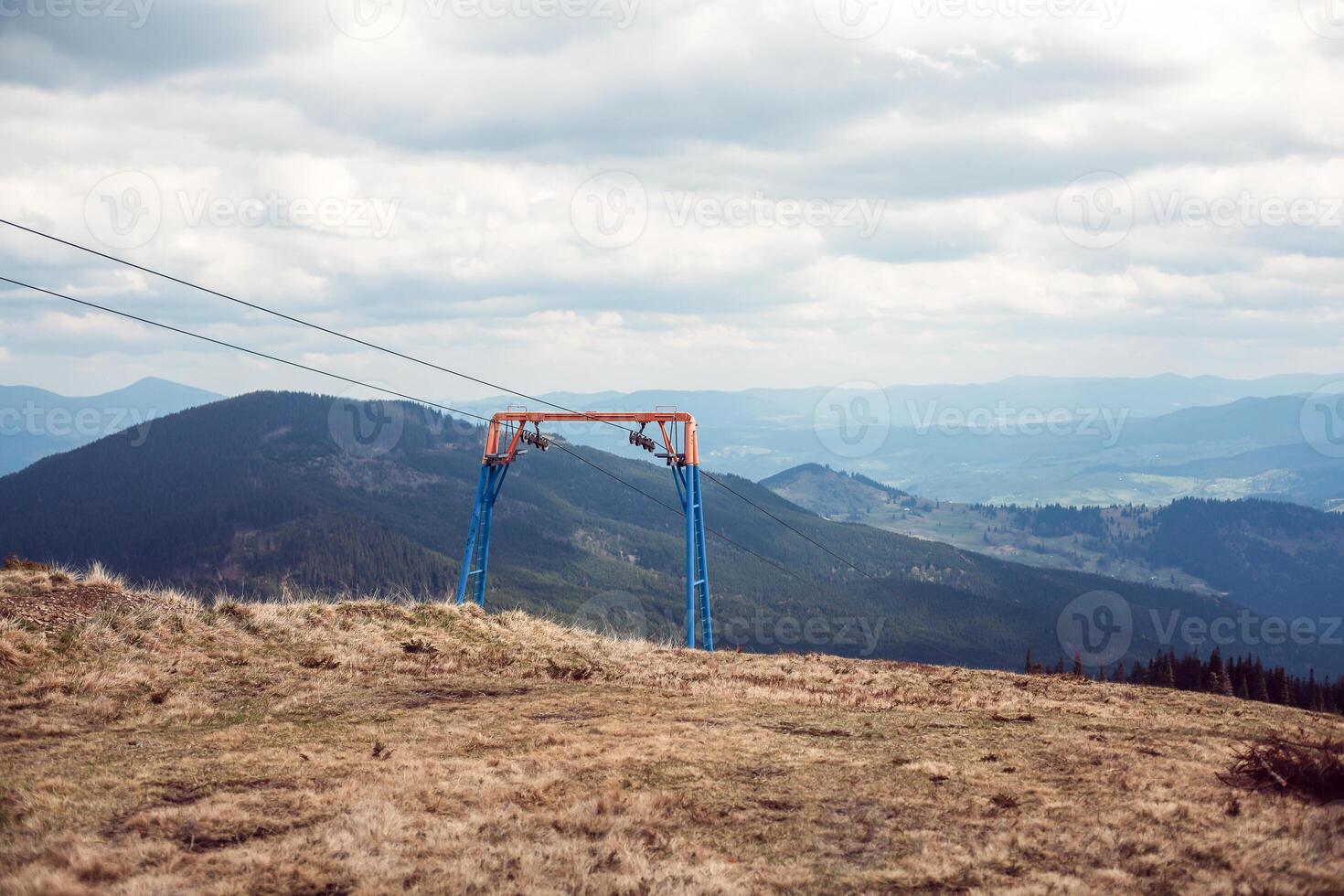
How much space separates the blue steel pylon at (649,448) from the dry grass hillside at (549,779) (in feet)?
55.1

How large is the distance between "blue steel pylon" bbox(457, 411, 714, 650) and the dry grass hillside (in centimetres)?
1679

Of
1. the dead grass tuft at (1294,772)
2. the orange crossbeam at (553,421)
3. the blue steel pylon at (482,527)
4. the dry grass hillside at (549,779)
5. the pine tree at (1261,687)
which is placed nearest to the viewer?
the dry grass hillside at (549,779)

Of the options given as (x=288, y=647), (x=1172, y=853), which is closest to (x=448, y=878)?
(x=1172, y=853)

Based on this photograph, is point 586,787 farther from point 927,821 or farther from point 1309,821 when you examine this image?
point 1309,821

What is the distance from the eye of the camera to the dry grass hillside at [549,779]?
12172mm

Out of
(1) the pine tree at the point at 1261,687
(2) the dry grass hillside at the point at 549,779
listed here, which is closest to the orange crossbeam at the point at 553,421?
(2) the dry grass hillside at the point at 549,779

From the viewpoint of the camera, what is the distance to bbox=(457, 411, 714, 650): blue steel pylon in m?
44.8

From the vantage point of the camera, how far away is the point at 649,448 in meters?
46.5

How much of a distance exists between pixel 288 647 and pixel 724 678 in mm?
13365

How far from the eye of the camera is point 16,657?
70.1ft

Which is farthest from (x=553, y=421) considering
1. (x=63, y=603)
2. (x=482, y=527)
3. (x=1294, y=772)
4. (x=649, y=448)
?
(x=1294, y=772)

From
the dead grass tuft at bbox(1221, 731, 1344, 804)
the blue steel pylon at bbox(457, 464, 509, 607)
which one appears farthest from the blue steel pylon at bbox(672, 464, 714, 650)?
the dead grass tuft at bbox(1221, 731, 1344, 804)

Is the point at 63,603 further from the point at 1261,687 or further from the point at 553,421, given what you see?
the point at 1261,687

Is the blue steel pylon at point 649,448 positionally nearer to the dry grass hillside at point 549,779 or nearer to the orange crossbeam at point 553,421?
the orange crossbeam at point 553,421
